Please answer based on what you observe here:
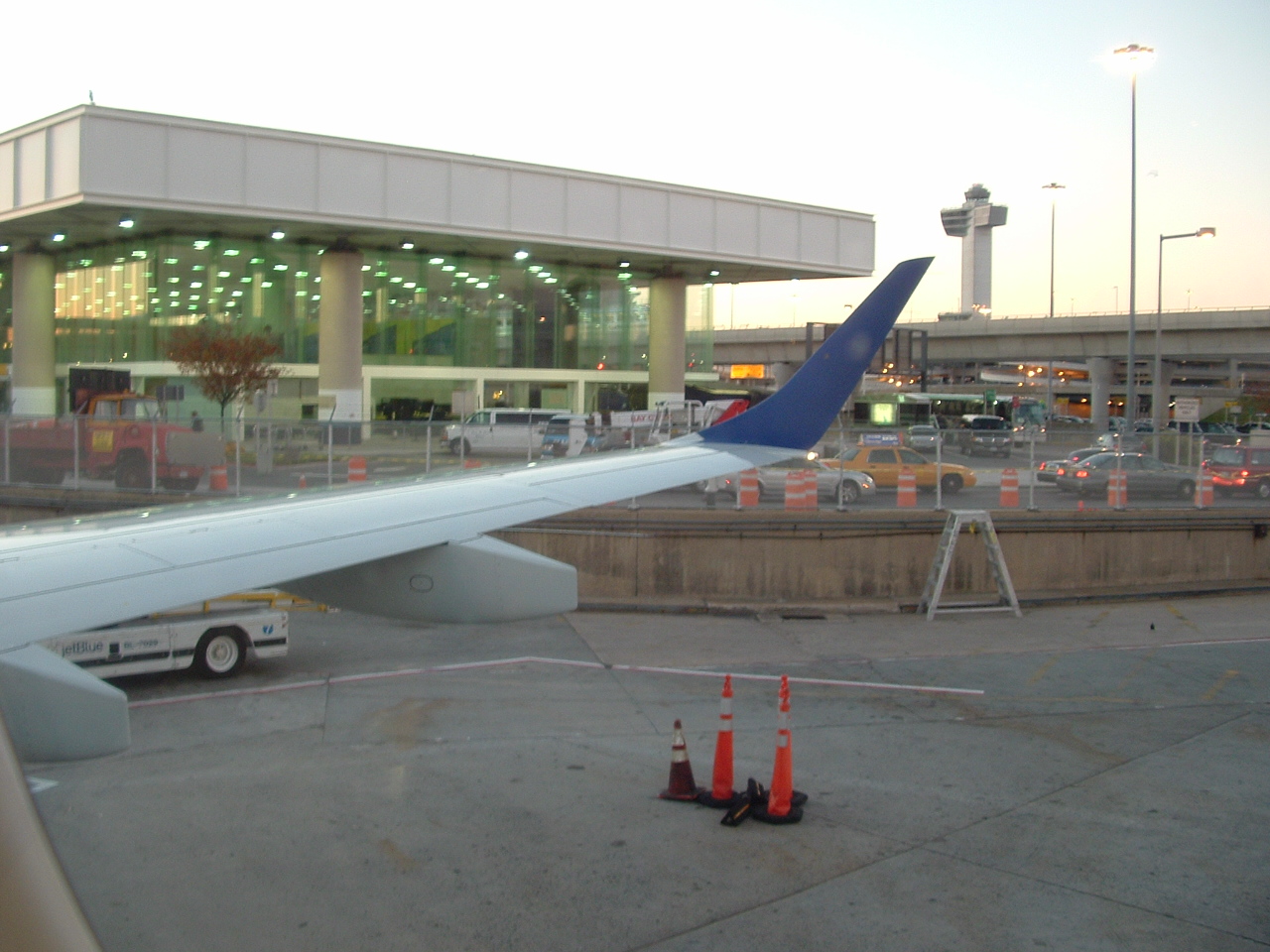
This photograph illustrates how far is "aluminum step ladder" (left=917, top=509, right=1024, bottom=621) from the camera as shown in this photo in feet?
56.0

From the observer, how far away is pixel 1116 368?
93562mm

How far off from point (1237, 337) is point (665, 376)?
3413 centimetres

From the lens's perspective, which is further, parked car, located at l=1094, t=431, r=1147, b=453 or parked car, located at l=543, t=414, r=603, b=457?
parked car, located at l=1094, t=431, r=1147, b=453

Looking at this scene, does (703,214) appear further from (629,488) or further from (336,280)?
(629,488)

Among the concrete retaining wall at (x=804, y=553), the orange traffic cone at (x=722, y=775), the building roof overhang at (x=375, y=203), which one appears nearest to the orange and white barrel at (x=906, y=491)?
the concrete retaining wall at (x=804, y=553)

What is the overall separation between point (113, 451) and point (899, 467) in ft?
46.0

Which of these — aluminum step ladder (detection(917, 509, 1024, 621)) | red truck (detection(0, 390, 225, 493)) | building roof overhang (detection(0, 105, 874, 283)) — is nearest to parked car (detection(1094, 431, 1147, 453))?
aluminum step ladder (detection(917, 509, 1024, 621))

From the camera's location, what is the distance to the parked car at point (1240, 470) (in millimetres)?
22281

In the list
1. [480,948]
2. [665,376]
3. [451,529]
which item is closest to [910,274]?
[451,529]

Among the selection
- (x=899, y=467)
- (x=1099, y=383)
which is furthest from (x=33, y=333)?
(x=1099, y=383)

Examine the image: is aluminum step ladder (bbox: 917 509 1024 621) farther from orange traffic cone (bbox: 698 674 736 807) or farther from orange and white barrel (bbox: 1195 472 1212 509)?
orange traffic cone (bbox: 698 674 736 807)

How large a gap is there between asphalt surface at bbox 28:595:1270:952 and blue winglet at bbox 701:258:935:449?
2.82 m

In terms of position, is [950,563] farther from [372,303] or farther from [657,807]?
[372,303]

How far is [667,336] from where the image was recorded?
161 feet
